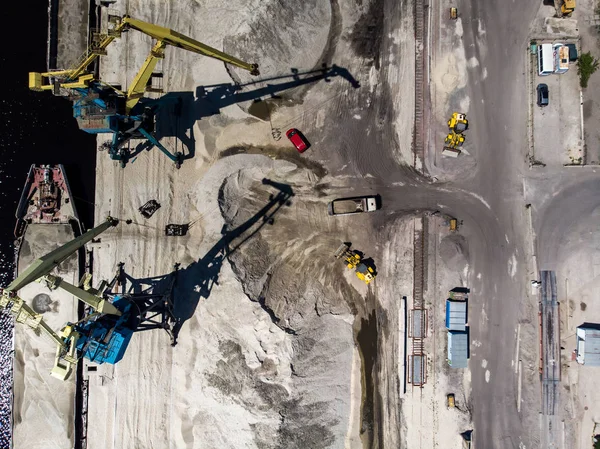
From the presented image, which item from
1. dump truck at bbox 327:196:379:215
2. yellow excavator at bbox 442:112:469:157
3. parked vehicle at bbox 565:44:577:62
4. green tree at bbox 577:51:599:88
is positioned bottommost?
dump truck at bbox 327:196:379:215

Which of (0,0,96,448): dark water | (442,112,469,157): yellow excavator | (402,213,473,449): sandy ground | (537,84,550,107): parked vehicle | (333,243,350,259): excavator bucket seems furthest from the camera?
(0,0,96,448): dark water

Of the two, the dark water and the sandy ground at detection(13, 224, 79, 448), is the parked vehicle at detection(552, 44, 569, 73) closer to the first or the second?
the dark water

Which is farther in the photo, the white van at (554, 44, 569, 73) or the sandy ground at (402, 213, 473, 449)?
the sandy ground at (402, 213, 473, 449)

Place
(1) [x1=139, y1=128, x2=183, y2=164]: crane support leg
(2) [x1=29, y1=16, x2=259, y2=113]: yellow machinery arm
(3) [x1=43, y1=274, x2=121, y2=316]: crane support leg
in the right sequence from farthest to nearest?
1. (1) [x1=139, y1=128, x2=183, y2=164]: crane support leg
2. (3) [x1=43, y1=274, x2=121, y2=316]: crane support leg
3. (2) [x1=29, y1=16, x2=259, y2=113]: yellow machinery arm

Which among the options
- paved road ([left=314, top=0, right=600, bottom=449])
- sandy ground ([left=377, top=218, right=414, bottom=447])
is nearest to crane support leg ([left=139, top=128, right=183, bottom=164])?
paved road ([left=314, top=0, right=600, bottom=449])

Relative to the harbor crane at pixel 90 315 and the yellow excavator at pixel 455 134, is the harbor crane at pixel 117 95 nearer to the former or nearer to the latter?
the harbor crane at pixel 90 315

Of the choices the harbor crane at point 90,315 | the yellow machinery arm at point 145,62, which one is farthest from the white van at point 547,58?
the harbor crane at point 90,315

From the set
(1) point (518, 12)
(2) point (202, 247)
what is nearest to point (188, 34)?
(2) point (202, 247)

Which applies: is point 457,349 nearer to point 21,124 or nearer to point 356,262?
point 356,262
